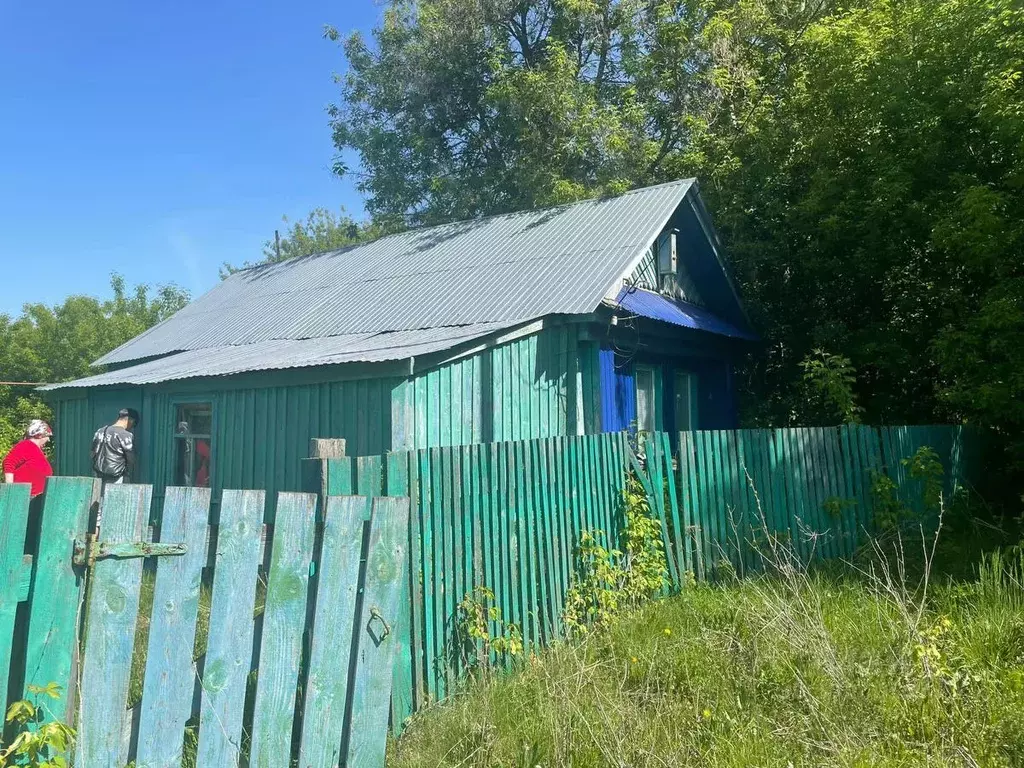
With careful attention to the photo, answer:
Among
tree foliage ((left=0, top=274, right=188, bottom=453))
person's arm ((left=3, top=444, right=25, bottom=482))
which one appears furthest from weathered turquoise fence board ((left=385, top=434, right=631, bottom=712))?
tree foliage ((left=0, top=274, right=188, bottom=453))

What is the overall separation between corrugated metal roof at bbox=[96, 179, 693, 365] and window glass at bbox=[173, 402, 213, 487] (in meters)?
2.01

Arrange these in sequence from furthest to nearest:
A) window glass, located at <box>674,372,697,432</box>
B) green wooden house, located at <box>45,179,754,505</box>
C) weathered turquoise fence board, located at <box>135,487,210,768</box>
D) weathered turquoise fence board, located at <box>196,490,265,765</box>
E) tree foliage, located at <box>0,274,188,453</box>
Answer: tree foliage, located at <box>0,274,188,453</box>
window glass, located at <box>674,372,697,432</box>
green wooden house, located at <box>45,179,754,505</box>
weathered turquoise fence board, located at <box>196,490,265,765</box>
weathered turquoise fence board, located at <box>135,487,210,768</box>

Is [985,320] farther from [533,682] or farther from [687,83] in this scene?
[687,83]

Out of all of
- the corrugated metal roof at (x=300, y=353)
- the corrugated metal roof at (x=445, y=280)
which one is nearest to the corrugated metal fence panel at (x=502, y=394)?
the corrugated metal roof at (x=300, y=353)

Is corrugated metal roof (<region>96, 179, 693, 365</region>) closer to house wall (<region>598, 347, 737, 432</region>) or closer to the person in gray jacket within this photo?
house wall (<region>598, 347, 737, 432</region>)

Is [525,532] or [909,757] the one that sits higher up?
[525,532]

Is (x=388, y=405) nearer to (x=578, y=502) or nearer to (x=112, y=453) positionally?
(x=578, y=502)

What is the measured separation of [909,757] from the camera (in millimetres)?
3613

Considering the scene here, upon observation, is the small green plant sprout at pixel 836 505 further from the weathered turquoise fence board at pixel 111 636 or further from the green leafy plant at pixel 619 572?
the weathered turquoise fence board at pixel 111 636

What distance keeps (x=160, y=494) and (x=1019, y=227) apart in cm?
1084

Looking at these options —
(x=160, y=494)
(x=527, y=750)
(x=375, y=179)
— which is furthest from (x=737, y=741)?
(x=375, y=179)

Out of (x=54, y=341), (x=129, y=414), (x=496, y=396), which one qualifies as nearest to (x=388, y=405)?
(x=496, y=396)

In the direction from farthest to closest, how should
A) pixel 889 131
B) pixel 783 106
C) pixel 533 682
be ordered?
pixel 783 106 → pixel 889 131 → pixel 533 682

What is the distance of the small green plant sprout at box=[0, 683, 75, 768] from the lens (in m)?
2.44
